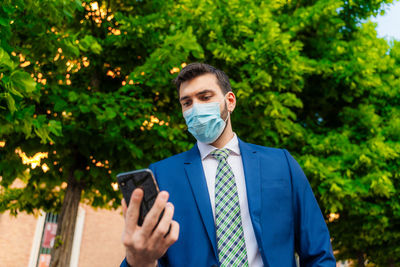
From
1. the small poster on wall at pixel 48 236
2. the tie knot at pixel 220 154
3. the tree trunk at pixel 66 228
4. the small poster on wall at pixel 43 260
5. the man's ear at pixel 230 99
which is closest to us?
the tie knot at pixel 220 154

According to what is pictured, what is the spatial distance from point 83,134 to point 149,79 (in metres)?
1.50

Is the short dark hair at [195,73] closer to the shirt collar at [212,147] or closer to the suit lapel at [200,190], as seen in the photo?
the shirt collar at [212,147]

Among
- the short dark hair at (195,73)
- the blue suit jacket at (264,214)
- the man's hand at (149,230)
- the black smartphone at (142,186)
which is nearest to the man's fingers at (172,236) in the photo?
the man's hand at (149,230)

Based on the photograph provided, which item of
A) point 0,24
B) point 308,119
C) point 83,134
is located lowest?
point 83,134

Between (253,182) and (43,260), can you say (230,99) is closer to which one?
(253,182)

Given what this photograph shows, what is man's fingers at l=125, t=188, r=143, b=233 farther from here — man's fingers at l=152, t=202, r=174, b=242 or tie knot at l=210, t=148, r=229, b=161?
tie knot at l=210, t=148, r=229, b=161

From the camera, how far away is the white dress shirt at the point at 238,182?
1.80 metres

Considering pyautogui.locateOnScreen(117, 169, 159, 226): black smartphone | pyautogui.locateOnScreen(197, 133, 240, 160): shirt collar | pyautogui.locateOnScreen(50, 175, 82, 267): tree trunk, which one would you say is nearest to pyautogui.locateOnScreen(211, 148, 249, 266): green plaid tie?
pyautogui.locateOnScreen(197, 133, 240, 160): shirt collar

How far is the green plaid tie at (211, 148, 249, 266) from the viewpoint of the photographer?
1766mm

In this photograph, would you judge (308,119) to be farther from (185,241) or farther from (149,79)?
(185,241)

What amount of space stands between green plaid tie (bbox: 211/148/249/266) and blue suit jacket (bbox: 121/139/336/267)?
0.05 m

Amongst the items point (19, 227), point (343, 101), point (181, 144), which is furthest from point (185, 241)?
point (19, 227)

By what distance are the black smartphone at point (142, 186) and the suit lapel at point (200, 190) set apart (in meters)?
0.62

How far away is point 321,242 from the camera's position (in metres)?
1.85
